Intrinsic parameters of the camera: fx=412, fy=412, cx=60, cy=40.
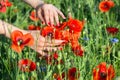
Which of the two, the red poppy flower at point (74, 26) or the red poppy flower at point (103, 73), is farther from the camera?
the red poppy flower at point (74, 26)

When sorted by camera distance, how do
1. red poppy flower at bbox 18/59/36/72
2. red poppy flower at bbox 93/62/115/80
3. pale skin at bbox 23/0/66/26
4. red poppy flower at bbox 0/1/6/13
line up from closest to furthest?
red poppy flower at bbox 93/62/115/80 → red poppy flower at bbox 18/59/36/72 → pale skin at bbox 23/0/66/26 → red poppy flower at bbox 0/1/6/13

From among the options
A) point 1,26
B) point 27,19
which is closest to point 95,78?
point 1,26

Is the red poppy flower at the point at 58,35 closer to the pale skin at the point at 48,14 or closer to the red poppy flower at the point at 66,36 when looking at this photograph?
the red poppy flower at the point at 66,36

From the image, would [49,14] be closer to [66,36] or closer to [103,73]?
[66,36]

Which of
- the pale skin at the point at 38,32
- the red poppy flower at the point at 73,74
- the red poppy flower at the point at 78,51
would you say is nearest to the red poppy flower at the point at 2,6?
the pale skin at the point at 38,32

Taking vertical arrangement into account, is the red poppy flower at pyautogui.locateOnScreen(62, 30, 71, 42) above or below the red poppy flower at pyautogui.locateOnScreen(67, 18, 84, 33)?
below

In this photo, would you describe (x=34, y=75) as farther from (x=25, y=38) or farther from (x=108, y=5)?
(x=108, y=5)

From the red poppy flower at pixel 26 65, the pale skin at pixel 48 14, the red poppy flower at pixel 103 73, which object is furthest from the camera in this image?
the pale skin at pixel 48 14

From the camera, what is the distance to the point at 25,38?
177 cm

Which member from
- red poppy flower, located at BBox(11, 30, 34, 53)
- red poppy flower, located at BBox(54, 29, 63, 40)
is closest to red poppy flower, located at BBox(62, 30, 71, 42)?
red poppy flower, located at BBox(54, 29, 63, 40)

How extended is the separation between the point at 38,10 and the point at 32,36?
355 mm

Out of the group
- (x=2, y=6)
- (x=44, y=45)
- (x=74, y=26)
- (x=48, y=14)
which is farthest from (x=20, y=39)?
(x=2, y=6)

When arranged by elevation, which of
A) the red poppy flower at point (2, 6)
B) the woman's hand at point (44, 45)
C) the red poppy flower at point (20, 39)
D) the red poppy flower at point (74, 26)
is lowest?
the woman's hand at point (44, 45)

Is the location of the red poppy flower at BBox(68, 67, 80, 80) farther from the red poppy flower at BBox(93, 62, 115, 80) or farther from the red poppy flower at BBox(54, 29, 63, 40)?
the red poppy flower at BBox(54, 29, 63, 40)
